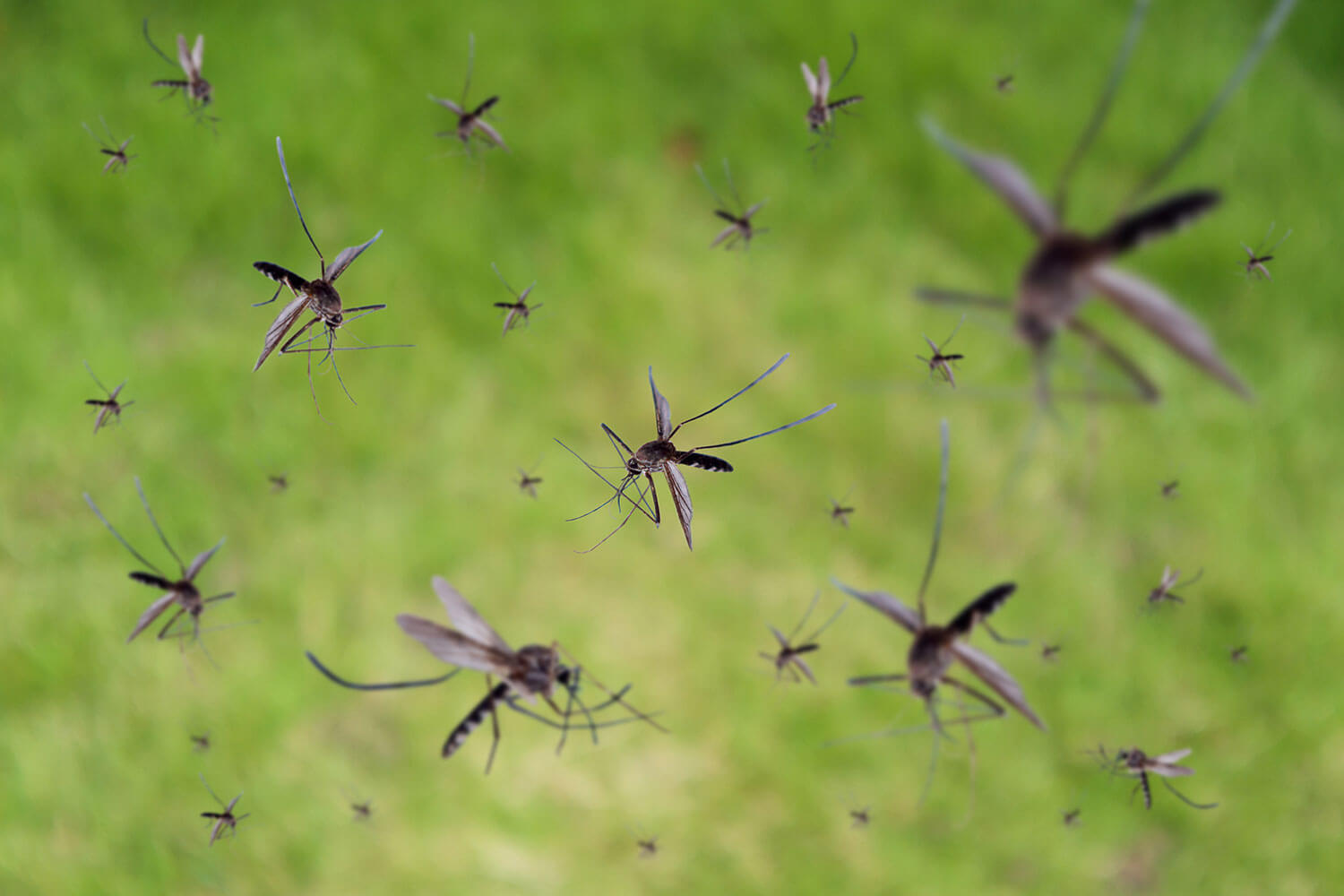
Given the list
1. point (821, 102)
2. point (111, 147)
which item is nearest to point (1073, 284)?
point (821, 102)

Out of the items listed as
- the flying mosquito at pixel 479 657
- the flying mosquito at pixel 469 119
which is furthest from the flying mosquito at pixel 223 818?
the flying mosquito at pixel 469 119

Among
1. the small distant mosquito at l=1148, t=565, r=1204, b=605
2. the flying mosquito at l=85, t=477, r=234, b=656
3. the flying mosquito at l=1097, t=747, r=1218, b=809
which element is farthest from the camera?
the small distant mosquito at l=1148, t=565, r=1204, b=605

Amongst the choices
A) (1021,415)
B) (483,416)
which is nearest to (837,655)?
(1021,415)

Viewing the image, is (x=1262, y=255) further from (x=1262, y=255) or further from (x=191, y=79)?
(x=191, y=79)

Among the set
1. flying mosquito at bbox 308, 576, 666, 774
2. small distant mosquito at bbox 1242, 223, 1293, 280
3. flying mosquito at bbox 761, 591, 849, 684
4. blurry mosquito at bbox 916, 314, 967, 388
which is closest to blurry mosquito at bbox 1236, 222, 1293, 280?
small distant mosquito at bbox 1242, 223, 1293, 280

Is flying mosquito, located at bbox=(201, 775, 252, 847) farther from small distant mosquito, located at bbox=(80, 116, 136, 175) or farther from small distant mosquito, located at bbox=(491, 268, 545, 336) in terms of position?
small distant mosquito, located at bbox=(80, 116, 136, 175)

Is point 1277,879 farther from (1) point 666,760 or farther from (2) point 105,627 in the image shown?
(2) point 105,627
